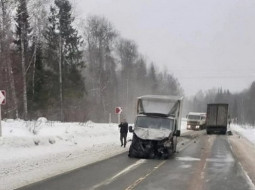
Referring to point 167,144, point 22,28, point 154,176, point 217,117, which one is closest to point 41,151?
point 167,144

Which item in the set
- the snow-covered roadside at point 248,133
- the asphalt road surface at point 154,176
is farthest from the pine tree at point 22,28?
the asphalt road surface at point 154,176

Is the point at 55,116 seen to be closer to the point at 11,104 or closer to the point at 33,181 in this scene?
the point at 11,104

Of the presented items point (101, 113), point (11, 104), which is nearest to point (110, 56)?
point (101, 113)

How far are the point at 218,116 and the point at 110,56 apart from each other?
123ft

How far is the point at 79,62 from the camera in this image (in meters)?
61.5

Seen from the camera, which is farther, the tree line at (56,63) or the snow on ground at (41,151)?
the tree line at (56,63)

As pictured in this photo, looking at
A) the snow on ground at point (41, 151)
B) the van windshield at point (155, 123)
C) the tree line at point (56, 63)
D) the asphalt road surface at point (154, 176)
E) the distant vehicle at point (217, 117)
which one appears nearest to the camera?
the asphalt road surface at point (154, 176)

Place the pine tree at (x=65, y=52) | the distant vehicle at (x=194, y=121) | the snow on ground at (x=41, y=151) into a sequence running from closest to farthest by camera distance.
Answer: the snow on ground at (x=41, y=151) < the pine tree at (x=65, y=52) < the distant vehicle at (x=194, y=121)

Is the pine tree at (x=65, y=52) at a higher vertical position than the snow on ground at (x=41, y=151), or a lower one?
higher

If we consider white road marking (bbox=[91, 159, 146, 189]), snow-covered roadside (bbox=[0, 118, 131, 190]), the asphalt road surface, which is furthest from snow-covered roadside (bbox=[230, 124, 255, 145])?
the asphalt road surface

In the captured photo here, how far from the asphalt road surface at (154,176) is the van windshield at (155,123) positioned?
248cm

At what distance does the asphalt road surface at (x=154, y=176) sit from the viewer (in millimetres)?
12516

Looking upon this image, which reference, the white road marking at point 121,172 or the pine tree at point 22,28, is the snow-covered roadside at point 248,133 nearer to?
the white road marking at point 121,172

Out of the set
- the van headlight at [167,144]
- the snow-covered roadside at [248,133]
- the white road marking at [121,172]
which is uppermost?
the van headlight at [167,144]
